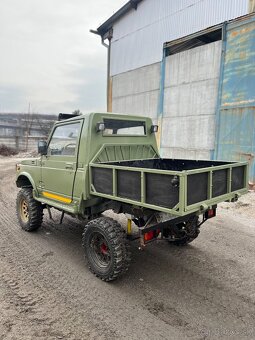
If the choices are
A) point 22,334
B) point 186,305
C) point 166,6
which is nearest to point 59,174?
point 22,334

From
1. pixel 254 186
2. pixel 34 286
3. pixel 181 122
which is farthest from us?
pixel 181 122

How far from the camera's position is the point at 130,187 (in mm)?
3145

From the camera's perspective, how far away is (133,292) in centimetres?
326

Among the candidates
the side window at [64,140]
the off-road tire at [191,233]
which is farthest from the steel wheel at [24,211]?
the off-road tire at [191,233]

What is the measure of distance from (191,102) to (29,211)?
843cm

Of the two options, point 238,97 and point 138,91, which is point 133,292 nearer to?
point 238,97

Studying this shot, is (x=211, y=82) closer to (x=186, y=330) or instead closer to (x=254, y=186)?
(x=254, y=186)

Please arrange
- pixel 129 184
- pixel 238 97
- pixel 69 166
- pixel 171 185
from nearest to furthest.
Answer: pixel 171 185 → pixel 129 184 → pixel 69 166 → pixel 238 97

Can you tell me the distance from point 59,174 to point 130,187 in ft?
5.54

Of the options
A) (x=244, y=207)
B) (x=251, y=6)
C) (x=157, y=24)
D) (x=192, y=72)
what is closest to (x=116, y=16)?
(x=157, y=24)

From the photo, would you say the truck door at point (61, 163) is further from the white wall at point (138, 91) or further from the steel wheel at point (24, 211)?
the white wall at point (138, 91)

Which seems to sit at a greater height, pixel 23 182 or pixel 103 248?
pixel 23 182

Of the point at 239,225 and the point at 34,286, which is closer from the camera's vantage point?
the point at 34,286

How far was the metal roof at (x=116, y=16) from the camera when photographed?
542 inches
